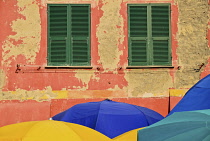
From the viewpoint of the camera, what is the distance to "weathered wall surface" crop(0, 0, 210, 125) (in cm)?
1540

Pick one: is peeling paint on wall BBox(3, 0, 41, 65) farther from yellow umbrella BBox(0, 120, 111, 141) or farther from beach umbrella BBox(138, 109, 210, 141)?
beach umbrella BBox(138, 109, 210, 141)

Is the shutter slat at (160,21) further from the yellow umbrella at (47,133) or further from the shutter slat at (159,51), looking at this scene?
the yellow umbrella at (47,133)

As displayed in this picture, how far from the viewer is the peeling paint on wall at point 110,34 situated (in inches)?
613

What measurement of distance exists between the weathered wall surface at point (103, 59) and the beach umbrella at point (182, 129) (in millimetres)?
6245

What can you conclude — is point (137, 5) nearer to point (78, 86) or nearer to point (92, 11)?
point (92, 11)

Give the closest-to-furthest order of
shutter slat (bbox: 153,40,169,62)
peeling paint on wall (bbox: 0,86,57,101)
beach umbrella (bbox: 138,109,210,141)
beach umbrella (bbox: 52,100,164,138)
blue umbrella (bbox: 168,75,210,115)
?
beach umbrella (bbox: 138,109,210,141) < blue umbrella (bbox: 168,75,210,115) < beach umbrella (bbox: 52,100,164,138) < peeling paint on wall (bbox: 0,86,57,101) < shutter slat (bbox: 153,40,169,62)

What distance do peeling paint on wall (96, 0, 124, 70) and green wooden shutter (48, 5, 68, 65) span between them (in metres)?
0.80

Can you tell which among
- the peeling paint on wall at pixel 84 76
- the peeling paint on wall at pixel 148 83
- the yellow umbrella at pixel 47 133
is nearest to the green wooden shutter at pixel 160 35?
the peeling paint on wall at pixel 148 83

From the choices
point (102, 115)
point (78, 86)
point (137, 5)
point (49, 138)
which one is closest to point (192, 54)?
point (137, 5)

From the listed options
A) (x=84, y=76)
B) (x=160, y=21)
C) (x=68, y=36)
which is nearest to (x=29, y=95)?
(x=84, y=76)

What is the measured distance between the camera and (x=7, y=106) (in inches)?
601

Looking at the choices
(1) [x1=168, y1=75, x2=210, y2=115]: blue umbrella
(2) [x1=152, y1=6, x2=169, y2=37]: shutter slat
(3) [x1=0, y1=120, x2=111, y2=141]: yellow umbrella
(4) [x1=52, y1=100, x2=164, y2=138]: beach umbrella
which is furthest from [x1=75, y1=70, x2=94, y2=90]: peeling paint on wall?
(3) [x1=0, y1=120, x2=111, y2=141]: yellow umbrella

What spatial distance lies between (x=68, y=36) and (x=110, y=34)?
0.98 metres

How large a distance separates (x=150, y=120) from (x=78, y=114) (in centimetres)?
137
